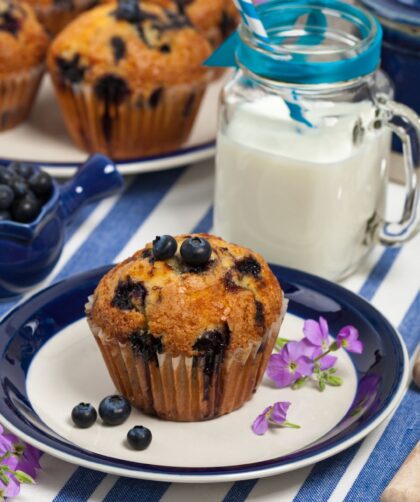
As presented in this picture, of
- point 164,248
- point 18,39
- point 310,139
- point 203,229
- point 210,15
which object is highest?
point 164,248

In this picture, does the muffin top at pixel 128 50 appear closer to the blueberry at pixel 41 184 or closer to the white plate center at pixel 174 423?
the blueberry at pixel 41 184

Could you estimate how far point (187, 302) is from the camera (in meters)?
1.52

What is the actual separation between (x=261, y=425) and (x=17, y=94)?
1.31m

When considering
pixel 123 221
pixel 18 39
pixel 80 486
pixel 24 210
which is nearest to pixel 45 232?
pixel 24 210

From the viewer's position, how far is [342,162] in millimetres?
1947

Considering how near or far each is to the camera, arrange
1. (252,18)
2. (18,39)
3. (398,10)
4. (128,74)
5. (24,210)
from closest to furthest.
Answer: (252,18), (24,210), (398,10), (128,74), (18,39)

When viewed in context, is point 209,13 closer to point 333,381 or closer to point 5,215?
point 5,215

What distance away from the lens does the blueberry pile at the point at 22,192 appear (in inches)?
76.3

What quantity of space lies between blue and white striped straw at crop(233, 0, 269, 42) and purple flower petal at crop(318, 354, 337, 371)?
0.57 metres

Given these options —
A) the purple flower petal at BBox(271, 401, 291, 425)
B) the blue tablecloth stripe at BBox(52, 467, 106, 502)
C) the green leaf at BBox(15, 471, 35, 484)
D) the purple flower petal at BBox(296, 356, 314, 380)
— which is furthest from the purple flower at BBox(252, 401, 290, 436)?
the green leaf at BBox(15, 471, 35, 484)

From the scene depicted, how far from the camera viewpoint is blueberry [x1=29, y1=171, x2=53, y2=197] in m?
2.00

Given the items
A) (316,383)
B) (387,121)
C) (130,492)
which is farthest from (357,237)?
(130,492)

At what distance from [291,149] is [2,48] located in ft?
2.87

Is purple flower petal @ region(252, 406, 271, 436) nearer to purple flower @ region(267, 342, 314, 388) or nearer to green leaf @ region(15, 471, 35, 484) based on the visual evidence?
purple flower @ region(267, 342, 314, 388)
